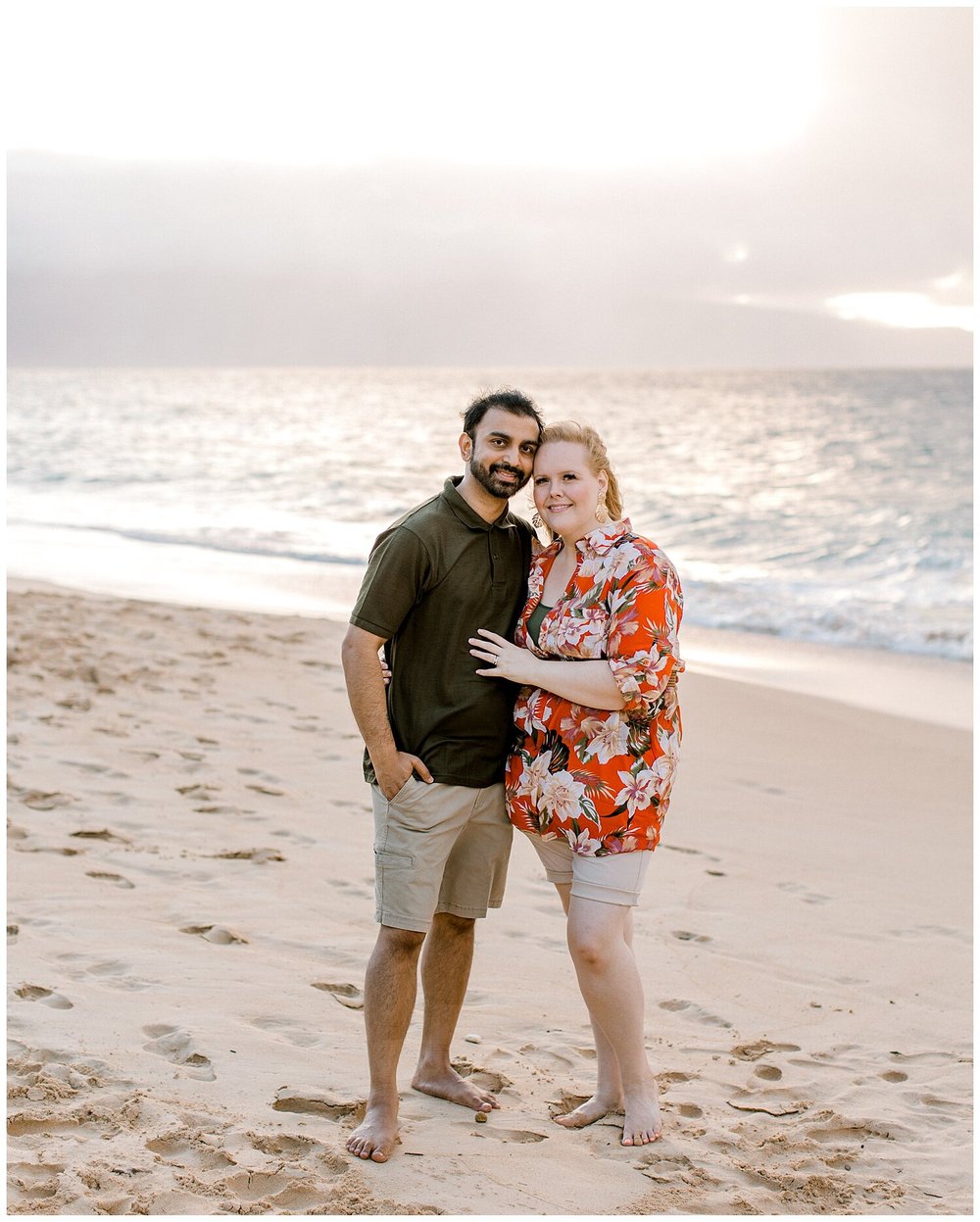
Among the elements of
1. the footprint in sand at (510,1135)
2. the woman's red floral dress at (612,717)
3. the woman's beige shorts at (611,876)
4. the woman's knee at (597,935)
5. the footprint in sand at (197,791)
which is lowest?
the footprint in sand at (510,1135)

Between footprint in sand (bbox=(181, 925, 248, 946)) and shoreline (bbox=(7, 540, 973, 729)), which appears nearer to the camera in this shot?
footprint in sand (bbox=(181, 925, 248, 946))

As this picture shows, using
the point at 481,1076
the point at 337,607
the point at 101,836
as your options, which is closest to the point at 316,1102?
the point at 481,1076

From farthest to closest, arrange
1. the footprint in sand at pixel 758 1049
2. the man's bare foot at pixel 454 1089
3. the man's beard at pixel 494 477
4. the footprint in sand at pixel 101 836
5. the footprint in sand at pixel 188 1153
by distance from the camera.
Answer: the footprint in sand at pixel 101 836
the footprint in sand at pixel 758 1049
the man's bare foot at pixel 454 1089
the man's beard at pixel 494 477
the footprint in sand at pixel 188 1153

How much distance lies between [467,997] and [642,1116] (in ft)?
3.27

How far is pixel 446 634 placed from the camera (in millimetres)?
3318

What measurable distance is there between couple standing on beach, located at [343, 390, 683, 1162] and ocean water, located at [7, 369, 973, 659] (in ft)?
13.4

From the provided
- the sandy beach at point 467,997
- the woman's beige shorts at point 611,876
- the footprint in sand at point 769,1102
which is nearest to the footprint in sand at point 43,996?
the sandy beach at point 467,997

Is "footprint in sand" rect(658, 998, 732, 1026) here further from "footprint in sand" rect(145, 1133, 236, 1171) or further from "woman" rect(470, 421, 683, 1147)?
"footprint in sand" rect(145, 1133, 236, 1171)

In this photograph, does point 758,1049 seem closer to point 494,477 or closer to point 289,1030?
point 289,1030

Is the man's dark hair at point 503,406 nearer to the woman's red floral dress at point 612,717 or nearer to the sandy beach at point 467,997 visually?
the woman's red floral dress at point 612,717

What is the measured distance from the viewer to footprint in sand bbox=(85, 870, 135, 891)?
15.6ft

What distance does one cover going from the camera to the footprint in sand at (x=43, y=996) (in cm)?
376

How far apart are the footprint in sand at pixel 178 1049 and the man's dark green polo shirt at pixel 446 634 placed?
40.6 inches

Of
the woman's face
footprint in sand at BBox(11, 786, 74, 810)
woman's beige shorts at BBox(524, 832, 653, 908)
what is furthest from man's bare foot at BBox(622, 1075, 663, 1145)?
footprint in sand at BBox(11, 786, 74, 810)
